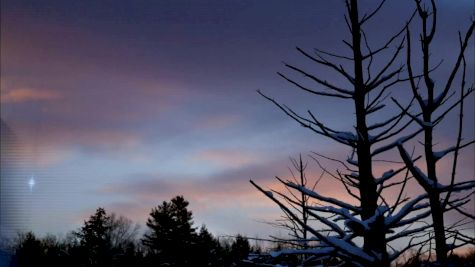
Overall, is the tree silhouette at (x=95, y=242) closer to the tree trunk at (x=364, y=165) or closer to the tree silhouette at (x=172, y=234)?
the tree silhouette at (x=172, y=234)

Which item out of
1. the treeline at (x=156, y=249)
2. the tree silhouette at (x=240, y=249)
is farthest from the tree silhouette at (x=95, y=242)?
the tree silhouette at (x=240, y=249)

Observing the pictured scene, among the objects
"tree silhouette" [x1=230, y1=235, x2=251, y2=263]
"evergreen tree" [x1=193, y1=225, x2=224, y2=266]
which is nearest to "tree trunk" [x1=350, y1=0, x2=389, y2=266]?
"tree silhouette" [x1=230, y1=235, x2=251, y2=263]

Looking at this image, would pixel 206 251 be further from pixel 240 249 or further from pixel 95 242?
pixel 240 249

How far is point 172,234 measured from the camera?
49719 millimetres

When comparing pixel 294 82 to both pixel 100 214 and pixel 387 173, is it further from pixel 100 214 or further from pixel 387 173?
pixel 100 214

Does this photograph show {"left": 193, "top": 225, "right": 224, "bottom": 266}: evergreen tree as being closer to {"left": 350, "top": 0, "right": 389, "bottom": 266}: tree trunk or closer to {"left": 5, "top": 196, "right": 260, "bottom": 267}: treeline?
{"left": 5, "top": 196, "right": 260, "bottom": 267}: treeline

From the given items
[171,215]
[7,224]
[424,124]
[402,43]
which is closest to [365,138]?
[402,43]

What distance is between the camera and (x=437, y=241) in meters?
2.53

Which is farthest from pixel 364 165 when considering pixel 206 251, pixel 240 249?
pixel 206 251

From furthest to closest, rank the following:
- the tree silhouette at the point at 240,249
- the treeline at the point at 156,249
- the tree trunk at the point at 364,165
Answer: the treeline at the point at 156,249 → the tree silhouette at the point at 240,249 → the tree trunk at the point at 364,165

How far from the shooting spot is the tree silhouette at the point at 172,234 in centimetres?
4816

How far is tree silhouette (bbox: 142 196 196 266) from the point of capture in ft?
158

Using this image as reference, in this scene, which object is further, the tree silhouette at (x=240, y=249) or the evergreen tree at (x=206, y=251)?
the evergreen tree at (x=206, y=251)

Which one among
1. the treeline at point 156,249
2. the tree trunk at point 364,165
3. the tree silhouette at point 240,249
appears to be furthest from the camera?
the treeline at point 156,249
